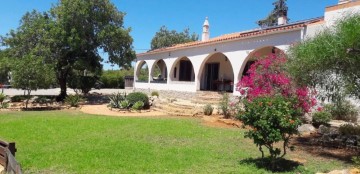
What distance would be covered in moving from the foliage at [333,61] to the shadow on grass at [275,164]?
8.55 feet

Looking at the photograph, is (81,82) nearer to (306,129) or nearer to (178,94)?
(178,94)

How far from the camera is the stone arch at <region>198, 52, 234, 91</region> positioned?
77.0 feet

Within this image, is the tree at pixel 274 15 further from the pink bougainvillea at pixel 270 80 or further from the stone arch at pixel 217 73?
the pink bougainvillea at pixel 270 80

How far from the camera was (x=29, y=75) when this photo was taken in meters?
19.9

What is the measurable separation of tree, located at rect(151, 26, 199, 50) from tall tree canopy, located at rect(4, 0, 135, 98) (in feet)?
115

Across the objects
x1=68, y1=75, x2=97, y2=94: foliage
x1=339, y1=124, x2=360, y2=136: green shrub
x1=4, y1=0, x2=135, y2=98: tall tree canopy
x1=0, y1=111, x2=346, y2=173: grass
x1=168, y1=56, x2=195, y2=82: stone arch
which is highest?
x1=4, y1=0, x2=135, y2=98: tall tree canopy

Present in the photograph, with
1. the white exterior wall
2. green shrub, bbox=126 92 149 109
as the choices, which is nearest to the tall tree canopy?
the white exterior wall

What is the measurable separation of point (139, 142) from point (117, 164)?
2.56 m

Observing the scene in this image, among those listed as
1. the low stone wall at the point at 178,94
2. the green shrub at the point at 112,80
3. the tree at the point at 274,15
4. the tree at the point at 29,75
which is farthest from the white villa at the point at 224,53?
the tree at the point at 274,15

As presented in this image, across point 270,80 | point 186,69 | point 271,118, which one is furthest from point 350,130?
point 186,69

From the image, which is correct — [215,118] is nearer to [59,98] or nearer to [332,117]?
[332,117]

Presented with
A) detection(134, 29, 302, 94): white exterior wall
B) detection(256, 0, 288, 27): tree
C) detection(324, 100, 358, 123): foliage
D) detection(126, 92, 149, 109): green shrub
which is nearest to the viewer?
detection(324, 100, 358, 123): foliage

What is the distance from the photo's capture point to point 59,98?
26.2 metres

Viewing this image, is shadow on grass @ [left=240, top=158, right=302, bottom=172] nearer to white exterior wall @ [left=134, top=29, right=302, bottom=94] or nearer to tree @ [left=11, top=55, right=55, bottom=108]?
white exterior wall @ [left=134, top=29, right=302, bottom=94]
